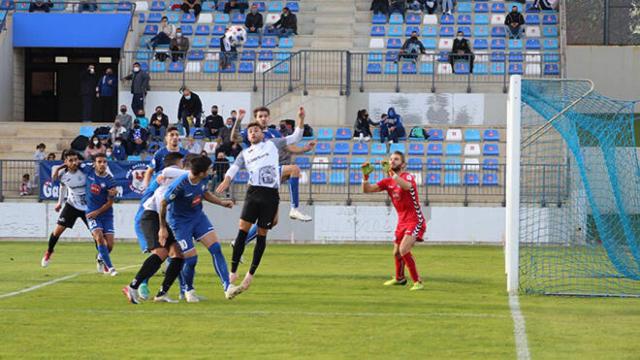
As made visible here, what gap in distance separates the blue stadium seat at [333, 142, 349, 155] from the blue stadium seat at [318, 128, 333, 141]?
1.95 feet

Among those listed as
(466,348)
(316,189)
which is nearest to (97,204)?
(466,348)

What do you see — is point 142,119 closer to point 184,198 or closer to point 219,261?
point 219,261

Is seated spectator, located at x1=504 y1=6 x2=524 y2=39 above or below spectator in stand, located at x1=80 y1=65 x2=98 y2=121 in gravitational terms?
above

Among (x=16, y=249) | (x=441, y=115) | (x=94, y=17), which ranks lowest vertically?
(x=16, y=249)

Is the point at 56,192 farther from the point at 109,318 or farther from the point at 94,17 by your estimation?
the point at 109,318

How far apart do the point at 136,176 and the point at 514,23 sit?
1419cm

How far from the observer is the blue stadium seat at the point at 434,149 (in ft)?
112

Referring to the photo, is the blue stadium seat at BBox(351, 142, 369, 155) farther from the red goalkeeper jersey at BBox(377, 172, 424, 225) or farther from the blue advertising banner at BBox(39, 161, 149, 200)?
the red goalkeeper jersey at BBox(377, 172, 424, 225)

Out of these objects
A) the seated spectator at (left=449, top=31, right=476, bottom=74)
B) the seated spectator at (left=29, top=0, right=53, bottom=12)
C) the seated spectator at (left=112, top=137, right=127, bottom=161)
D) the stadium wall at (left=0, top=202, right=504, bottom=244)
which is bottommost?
the stadium wall at (left=0, top=202, right=504, bottom=244)

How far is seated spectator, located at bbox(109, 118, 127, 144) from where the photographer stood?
113 ft

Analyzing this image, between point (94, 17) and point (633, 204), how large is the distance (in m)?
26.1

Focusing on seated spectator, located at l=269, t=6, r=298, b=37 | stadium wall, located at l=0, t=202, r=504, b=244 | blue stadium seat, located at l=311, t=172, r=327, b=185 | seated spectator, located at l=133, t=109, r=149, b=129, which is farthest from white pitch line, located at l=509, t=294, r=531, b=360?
seated spectator, located at l=269, t=6, r=298, b=37

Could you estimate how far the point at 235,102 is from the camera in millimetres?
37844

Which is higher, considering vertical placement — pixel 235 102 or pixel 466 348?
pixel 235 102
